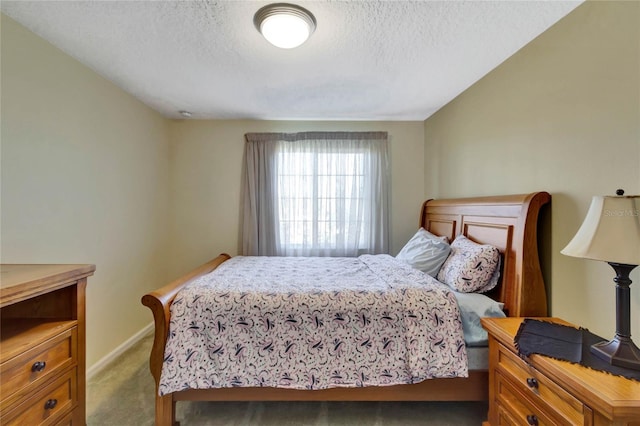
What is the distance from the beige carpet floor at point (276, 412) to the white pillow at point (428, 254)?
3.05 feet

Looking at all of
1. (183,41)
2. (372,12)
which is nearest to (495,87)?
(372,12)

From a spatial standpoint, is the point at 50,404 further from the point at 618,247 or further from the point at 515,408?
the point at 618,247

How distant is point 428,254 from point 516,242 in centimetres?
67

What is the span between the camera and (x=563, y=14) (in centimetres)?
155

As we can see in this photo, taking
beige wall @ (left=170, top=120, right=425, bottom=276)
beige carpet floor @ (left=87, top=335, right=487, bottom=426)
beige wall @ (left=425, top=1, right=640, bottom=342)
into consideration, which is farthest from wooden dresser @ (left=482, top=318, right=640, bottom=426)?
beige wall @ (left=170, top=120, right=425, bottom=276)

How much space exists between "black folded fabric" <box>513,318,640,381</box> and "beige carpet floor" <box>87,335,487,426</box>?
837mm

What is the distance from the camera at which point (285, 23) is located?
61.3 inches

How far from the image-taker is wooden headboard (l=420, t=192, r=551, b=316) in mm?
1630

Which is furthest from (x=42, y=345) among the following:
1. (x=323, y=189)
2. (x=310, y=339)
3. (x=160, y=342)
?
(x=323, y=189)

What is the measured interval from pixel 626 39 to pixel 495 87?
0.92 metres

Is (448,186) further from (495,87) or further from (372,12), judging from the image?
(372,12)

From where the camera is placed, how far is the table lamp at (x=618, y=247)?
102 cm

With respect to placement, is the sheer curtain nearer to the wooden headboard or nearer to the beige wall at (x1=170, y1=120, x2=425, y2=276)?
the beige wall at (x1=170, y1=120, x2=425, y2=276)

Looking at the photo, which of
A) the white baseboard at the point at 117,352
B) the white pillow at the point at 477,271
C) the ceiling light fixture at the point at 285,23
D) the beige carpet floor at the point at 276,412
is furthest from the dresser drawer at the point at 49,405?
the white pillow at the point at 477,271
